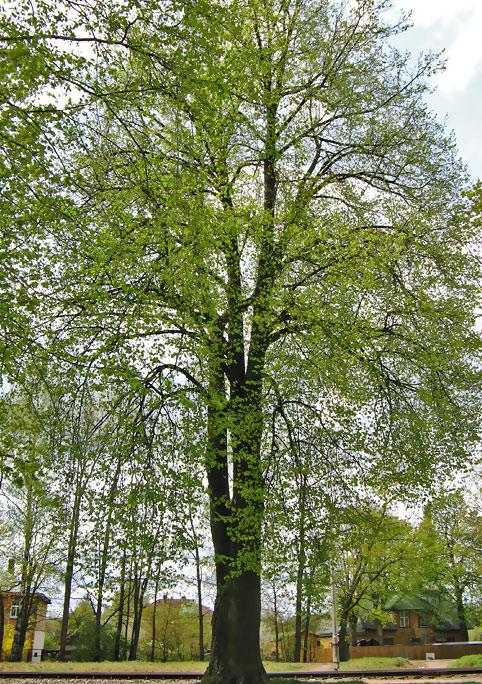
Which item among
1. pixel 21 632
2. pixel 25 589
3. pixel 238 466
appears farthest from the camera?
pixel 25 589

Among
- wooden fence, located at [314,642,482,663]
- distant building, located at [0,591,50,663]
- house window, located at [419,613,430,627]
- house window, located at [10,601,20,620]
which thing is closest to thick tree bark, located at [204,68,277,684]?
distant building, located at [0,591,50,663]

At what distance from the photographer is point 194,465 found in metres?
13.4

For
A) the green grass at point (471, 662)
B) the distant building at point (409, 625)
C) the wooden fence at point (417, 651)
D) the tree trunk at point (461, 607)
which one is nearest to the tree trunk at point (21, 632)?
the wooden fence at point (417, 651)

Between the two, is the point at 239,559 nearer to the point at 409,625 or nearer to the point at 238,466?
the point at 238,466

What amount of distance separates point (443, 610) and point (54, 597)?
30947 mm

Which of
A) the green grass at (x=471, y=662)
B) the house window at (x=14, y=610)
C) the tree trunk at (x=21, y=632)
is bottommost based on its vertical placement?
the green grass at (x=471, y=662)

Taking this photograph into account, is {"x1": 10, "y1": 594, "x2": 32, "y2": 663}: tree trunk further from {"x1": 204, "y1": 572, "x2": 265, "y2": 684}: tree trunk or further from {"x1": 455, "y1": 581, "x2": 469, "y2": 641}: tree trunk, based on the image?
{"x1": 455, "y1": 581, "x2": 469, "y2": 641}: tree trunk

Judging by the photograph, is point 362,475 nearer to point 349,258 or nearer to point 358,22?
point 349,258

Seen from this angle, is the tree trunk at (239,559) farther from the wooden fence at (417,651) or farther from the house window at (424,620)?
the house window at (424,620)

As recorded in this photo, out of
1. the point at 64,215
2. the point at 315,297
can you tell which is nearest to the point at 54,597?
the point at 315,297

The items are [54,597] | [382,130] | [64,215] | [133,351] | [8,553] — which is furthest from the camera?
[54,597]

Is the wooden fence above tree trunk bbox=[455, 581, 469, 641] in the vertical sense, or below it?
below

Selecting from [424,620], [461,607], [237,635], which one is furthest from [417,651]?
[237,635]

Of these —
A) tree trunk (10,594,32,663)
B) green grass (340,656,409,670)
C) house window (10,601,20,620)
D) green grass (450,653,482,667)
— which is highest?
house window (10,601,20,620)
